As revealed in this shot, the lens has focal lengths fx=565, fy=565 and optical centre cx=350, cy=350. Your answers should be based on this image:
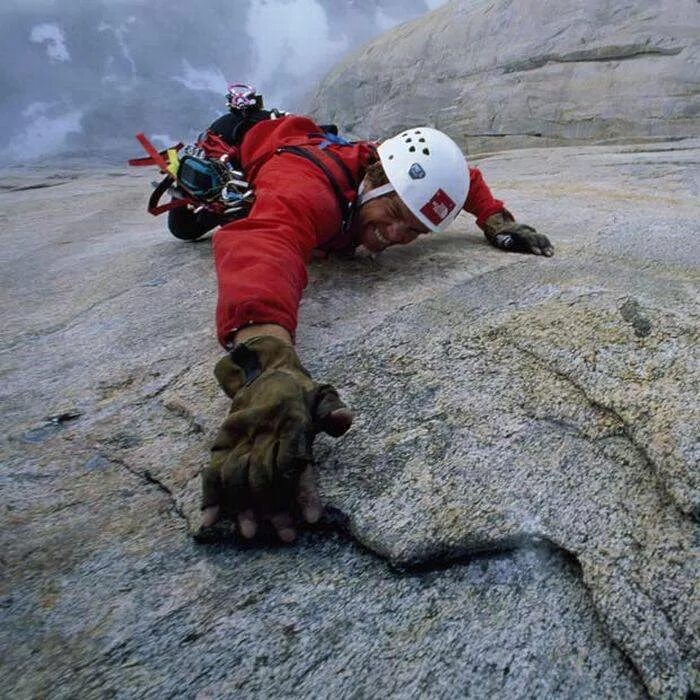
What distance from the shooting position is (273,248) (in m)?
1.83

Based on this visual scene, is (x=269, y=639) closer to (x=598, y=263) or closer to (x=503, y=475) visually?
(x=503, y=475)

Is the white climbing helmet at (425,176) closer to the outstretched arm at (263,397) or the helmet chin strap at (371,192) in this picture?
the helmet chin strap at (371,192)

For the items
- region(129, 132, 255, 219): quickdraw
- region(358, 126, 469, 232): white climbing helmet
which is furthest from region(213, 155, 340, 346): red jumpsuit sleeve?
region(129, 132, 255, 219): quickdraw

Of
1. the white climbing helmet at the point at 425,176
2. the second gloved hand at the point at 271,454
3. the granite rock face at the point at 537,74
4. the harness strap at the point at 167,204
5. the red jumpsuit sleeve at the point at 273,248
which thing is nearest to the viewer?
the second gloved hand at the point at 271,454

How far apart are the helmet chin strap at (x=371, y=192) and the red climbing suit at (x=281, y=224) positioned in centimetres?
6

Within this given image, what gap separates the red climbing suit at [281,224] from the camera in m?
1.66

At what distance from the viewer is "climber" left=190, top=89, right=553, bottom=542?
1238 millimetres

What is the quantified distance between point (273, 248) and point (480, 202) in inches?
65.0

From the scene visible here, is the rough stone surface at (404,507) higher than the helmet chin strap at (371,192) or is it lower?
lower

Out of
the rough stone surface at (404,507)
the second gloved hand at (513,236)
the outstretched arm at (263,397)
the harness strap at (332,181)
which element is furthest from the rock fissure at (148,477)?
the second gloved hand at (513,236)

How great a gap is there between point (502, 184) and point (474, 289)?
3.83 m

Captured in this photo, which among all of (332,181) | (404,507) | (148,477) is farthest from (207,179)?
(404,507)

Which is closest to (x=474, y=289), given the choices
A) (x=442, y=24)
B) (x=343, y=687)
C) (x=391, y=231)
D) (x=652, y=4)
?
(x=391, y=231)

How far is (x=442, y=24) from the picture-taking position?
18.6 m
